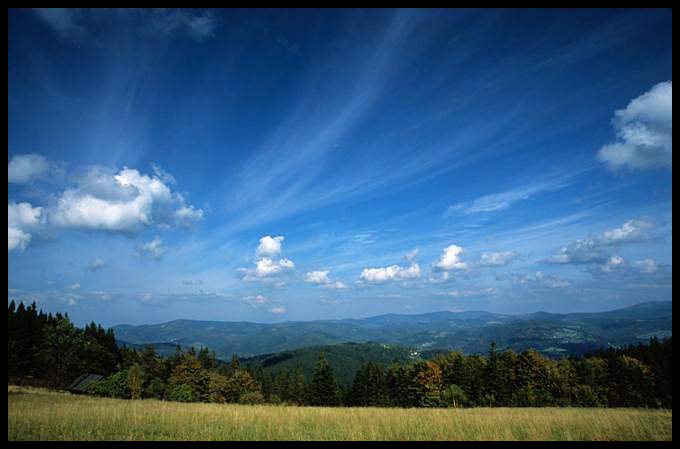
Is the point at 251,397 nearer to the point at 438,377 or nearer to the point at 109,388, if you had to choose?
the point at 109,388

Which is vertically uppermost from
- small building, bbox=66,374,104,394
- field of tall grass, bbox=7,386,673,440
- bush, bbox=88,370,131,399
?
field of tall grass, bbox=7,386,673,440

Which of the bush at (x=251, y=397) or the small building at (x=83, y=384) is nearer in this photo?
the small building at (x=83, y=384)

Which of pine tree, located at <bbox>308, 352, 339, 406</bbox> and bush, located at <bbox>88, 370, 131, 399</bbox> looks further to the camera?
pine tree, located at <bbox>308, 352, 339, 406</bbox>

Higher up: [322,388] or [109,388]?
[109,388]

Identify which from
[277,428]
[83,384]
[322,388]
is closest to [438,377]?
[322,388]

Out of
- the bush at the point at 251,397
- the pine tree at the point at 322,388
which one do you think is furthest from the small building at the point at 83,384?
the pine tree at the point at 322,388

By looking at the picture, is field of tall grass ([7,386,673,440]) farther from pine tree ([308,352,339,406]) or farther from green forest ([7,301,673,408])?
pine tree ([308,352,339,406])

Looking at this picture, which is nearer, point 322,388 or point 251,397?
point 322,388

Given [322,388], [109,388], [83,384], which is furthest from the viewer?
[322,388]

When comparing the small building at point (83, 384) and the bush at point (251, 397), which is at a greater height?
the small building at point (83, 384)

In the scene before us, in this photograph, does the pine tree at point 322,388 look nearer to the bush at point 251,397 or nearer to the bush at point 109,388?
the bush at point 251,397

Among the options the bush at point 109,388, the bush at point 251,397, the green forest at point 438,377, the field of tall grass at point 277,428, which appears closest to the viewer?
the field of tall grass at point 277,428

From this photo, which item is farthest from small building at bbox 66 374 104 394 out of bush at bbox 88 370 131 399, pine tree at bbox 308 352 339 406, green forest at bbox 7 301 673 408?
pine tree at bbox 308 352 339 406

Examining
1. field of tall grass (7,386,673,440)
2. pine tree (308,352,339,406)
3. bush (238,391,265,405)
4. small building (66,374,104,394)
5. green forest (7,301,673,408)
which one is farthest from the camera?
bush (238,391,265,405)
